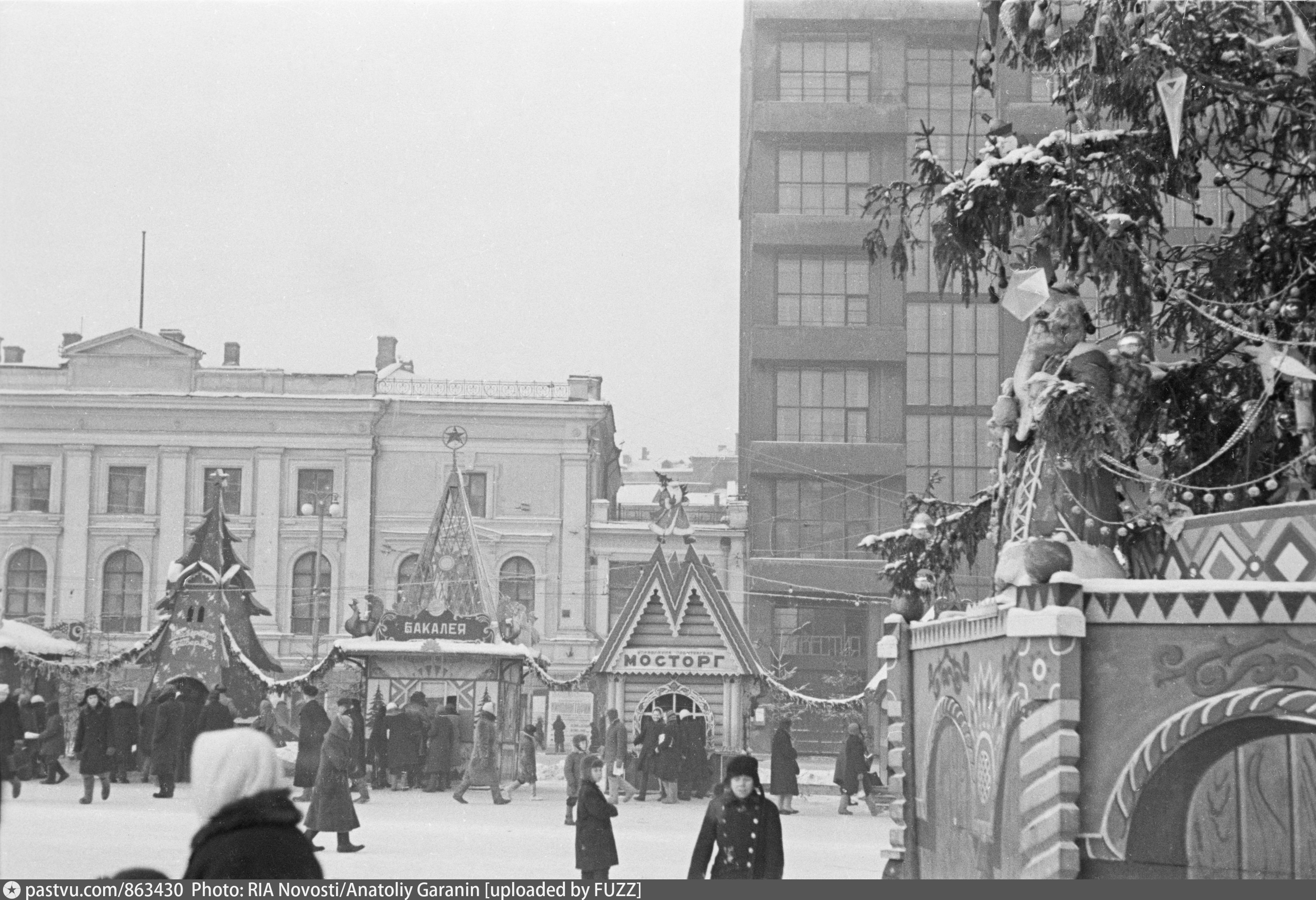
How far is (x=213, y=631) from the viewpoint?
77.3ft

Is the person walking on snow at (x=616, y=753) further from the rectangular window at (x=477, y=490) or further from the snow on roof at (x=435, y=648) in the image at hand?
the rectangular window at (x=477, y=490)

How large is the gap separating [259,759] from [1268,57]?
9.75 m

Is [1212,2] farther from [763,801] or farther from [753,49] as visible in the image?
[753,49]

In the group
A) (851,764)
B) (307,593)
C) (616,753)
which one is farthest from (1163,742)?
(307,593)

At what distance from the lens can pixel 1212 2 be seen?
442 inches

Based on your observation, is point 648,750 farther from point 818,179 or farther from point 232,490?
point 232,490

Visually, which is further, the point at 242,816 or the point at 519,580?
the point at 519,580

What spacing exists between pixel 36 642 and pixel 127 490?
56.2 ft

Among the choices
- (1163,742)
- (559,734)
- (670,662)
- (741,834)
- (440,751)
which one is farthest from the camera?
(559,734)

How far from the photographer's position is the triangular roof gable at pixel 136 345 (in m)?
42.5

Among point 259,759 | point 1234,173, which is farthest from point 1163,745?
point 1234,173

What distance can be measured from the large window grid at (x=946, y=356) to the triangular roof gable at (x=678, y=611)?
19000mm

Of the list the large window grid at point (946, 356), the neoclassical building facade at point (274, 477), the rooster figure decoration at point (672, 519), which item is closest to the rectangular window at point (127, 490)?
the neoclassical building facade at point (274, 477)

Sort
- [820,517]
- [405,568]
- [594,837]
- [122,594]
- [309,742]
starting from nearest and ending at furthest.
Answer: [594,837]
[309,742]
[820,517]
[405,568]
[122,594]
